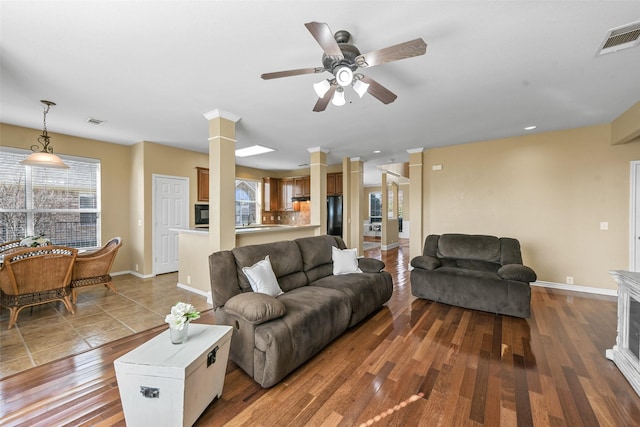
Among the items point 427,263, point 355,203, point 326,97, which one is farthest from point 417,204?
point 326,97

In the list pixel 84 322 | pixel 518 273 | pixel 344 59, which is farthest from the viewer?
pixel 518 273

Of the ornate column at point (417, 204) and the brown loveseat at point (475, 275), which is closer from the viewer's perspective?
the brown loveseat at point (475, 275)

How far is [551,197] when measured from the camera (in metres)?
4.50

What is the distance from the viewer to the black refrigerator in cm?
717

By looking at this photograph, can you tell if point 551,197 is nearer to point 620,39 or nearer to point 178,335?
point 620,39

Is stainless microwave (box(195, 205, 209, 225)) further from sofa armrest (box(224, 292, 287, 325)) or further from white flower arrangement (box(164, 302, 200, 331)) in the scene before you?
white flower arrangement (box(164, 302, 200, 331))

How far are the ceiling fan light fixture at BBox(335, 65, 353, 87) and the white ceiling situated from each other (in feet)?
1.08

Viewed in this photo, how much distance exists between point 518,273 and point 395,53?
2964 mm

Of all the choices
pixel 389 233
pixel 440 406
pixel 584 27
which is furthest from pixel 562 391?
pixel 389 233

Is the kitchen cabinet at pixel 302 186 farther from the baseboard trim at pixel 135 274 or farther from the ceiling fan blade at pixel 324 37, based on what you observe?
the ceiling fan blade at pixel 324 37

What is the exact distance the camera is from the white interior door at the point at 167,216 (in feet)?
17.3

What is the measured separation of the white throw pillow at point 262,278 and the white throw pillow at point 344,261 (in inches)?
42.0

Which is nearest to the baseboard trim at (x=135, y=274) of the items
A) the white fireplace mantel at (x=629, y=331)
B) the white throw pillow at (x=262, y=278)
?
the white throw pillow at (x=262, y=278)

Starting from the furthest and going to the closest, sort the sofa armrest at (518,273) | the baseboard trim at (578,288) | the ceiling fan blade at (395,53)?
the baseboard trim at (578,288) → the sofa armrest at (518,273) → the ceiling fan blade at (395,53)
